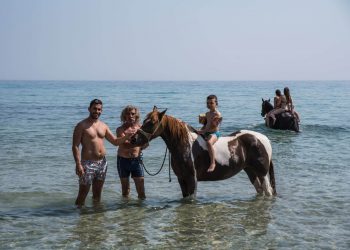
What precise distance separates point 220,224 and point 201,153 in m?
1.46

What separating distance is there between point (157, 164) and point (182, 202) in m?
5.12

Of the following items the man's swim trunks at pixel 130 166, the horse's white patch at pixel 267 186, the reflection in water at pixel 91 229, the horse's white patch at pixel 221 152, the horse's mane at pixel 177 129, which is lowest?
the reflection in water at pixel 91 229

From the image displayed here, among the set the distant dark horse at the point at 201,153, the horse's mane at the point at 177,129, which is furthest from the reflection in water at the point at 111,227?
the horse's mane at the point at 177,129

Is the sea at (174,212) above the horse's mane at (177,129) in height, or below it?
below

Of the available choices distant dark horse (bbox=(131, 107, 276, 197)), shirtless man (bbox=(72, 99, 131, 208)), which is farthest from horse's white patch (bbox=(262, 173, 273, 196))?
shirtless man (bbox=(72, 99, 131, 208))

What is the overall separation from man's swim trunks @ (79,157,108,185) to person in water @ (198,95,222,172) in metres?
1.86

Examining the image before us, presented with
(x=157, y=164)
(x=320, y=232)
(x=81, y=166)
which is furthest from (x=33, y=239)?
(x=157, y=164)

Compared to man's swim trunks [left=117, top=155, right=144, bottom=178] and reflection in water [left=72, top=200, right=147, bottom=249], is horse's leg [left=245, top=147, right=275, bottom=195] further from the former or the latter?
reflection in water [left=72, top=200, right=147, bottom=249]

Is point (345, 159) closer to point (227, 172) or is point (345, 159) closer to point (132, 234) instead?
point (227, 172)

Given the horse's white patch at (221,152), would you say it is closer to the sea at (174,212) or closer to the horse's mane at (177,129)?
the horse's mane at (177,129)

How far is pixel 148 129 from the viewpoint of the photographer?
8070 mm

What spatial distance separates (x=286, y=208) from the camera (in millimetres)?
Result: 8719

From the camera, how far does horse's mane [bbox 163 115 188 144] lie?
8.31 m

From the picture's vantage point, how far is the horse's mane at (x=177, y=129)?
27.3 feet
